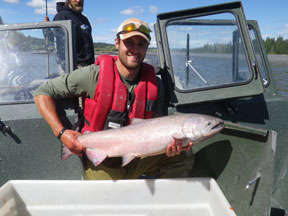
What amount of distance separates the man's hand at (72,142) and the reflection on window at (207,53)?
158cm

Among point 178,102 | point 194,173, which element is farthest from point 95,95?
point 194,173

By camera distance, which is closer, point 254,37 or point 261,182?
point 261,182

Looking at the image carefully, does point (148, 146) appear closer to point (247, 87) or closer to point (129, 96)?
point (129, 96)

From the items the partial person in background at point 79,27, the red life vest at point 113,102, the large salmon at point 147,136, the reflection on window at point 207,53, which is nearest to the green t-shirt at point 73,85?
the red life vest at point 113,102

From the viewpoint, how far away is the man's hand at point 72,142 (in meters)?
3.05

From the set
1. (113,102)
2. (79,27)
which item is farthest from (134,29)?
(79,27)

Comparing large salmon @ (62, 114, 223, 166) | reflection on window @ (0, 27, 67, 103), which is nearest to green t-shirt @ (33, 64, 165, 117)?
reflection on window @ (0, 27, 67, 103)

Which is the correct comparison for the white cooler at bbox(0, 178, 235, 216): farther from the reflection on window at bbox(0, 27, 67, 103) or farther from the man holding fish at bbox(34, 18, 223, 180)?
the reflection on window at bbox(0, 27, 67, 103)

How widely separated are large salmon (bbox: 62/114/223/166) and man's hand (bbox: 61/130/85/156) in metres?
0.06

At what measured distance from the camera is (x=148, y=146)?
2916 millimetres

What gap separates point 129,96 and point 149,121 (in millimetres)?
522

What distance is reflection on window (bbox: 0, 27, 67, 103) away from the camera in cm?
362

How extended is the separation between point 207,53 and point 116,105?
186 centimetres

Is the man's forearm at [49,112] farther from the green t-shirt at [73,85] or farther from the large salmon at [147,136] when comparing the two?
the large salmon at [147,136]
